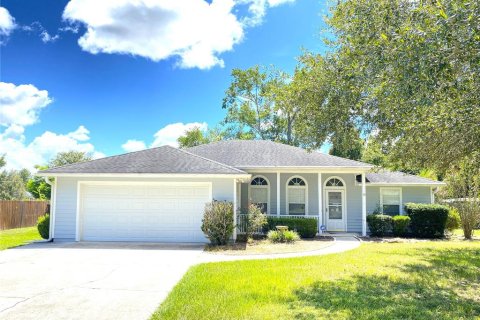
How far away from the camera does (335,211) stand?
18.5 metres

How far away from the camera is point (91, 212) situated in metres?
14.3

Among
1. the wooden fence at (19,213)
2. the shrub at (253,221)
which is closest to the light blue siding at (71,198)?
the shrub at (253,221)

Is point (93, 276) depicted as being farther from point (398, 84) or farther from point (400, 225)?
point (400, 225)

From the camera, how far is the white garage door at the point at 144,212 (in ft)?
46.2

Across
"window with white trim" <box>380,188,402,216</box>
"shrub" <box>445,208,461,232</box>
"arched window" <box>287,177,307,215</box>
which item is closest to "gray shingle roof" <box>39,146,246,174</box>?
"arched window" <box>287,177,307,215</box>

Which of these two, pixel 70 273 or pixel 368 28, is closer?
pixel 368 28

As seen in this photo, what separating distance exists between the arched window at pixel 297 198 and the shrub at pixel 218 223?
18.7 feet

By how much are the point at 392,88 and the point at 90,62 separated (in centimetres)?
1474

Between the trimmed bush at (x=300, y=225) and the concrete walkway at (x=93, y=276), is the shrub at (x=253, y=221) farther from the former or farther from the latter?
the concrete walkway at (x=93, y=276)

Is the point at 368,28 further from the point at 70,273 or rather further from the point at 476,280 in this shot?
the point at 70,273

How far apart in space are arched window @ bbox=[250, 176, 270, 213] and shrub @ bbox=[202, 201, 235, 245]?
4.96m

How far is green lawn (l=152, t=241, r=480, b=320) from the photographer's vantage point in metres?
5.81

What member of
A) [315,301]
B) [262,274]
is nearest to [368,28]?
[315,301]

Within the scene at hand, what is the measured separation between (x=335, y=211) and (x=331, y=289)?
11.5m
